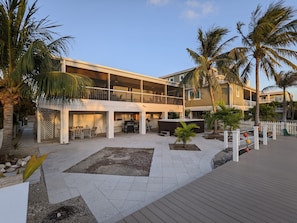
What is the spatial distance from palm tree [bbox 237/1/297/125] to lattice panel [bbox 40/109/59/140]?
14941mm

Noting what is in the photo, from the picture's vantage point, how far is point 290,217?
7.55ft

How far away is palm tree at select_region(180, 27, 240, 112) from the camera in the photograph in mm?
12094

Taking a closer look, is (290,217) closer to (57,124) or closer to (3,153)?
(3,153)

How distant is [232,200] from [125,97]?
11080 mm

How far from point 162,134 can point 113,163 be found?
7.24m

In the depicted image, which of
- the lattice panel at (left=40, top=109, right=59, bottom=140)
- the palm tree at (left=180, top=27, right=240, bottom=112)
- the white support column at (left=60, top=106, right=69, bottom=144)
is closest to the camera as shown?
the white support column at (left=60, top=106, right=69, bottom=144)

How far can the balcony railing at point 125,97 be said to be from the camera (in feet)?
35.3

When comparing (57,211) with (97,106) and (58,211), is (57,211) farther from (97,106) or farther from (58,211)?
(97,106)

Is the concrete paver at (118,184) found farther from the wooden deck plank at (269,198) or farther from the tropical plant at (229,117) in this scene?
the tropical plant at (229,117)

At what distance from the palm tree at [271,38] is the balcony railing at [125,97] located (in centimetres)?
753

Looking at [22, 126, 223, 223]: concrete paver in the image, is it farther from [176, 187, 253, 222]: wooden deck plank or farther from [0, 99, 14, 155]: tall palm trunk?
[0, 99, 14, 155]: tall palm trunk

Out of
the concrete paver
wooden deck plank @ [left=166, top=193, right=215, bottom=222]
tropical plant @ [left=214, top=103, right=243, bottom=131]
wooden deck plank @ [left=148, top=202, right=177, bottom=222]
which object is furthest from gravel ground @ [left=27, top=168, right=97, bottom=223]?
tropical plant @ [left=214, top=103, right=243, bottom=131]

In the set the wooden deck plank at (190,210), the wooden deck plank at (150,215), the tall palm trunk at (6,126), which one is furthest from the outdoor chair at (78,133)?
the wooden deck plank at (150,215)

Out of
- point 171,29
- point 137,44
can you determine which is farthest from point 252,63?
point 137,44
